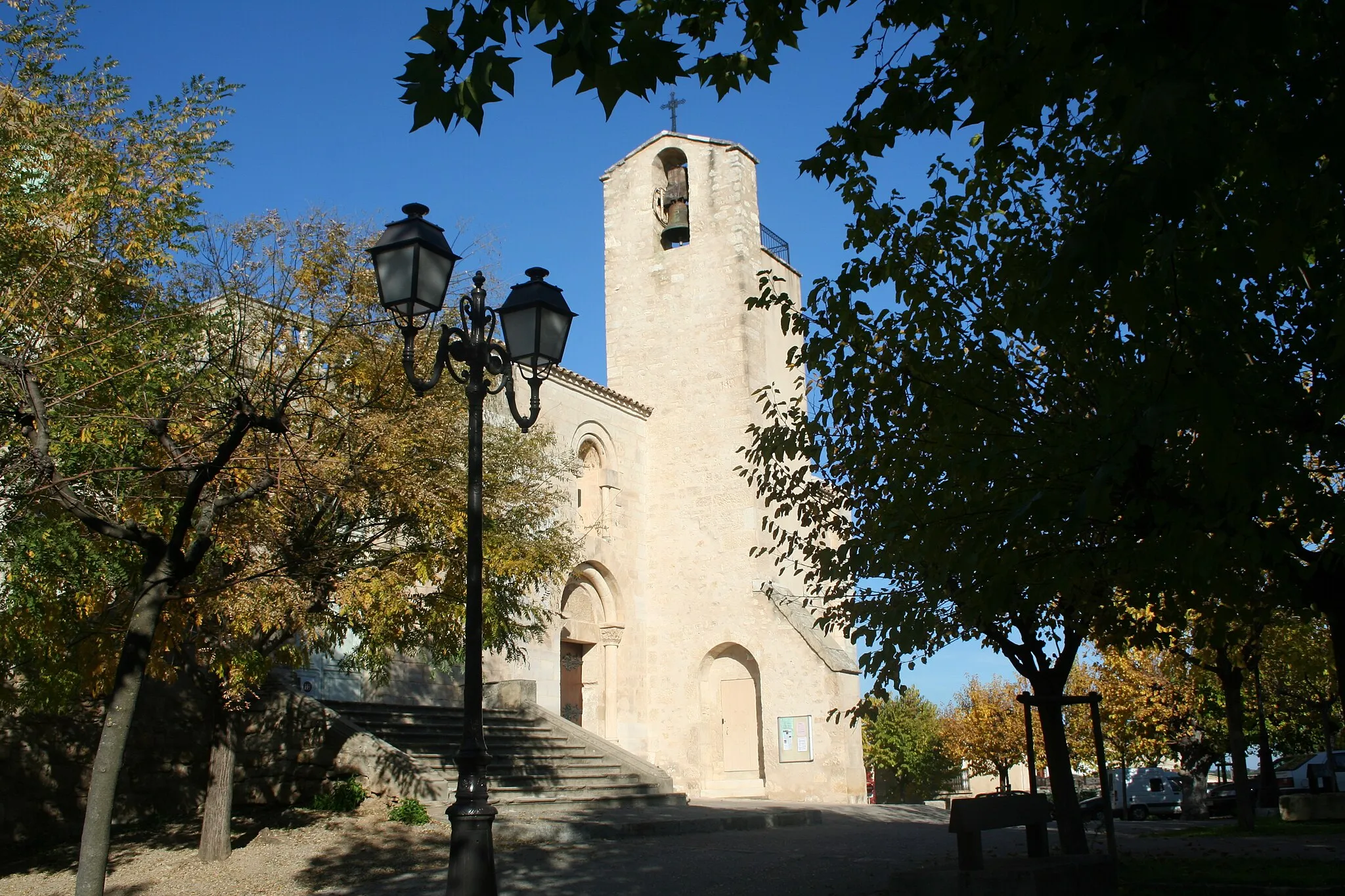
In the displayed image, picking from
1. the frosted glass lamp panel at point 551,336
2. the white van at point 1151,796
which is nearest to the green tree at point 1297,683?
the white van at point 1151,796

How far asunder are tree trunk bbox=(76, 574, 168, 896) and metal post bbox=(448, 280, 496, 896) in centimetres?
213

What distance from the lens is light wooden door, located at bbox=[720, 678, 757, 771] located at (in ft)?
71.8

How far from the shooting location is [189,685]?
12.9 meters

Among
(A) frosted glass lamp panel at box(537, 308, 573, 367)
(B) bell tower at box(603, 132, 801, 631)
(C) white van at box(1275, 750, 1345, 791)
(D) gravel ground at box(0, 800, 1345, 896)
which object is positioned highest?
(B) bell tower at box(603, 132, 801, 631)

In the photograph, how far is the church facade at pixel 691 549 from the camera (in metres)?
21.0

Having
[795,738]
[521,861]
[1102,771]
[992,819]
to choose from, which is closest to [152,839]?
[521,861]

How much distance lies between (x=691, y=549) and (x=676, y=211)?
8085 millimetres

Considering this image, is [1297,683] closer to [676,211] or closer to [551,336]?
[676,211]

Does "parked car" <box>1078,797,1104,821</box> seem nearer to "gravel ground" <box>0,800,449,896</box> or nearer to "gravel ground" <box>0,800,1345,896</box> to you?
"gravel ground" <box>0,800,1345,896</box>

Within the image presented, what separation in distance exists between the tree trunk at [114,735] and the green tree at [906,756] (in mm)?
41987

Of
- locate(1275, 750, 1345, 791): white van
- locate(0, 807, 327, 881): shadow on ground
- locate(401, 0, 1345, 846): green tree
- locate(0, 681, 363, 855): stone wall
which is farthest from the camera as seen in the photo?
locate(1275, 750, 1345, 791): white van

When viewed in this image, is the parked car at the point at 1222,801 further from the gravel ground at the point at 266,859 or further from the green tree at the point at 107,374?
the green tree at the point at 107,374

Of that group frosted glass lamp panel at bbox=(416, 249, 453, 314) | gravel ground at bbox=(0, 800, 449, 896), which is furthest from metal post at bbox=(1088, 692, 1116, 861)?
frosted glass lamp panel at bbox=(416, 249, 453, 314)

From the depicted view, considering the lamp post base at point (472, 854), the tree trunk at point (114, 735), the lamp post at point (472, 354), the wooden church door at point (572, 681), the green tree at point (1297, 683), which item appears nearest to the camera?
the lamp post base at point (472, 854)
